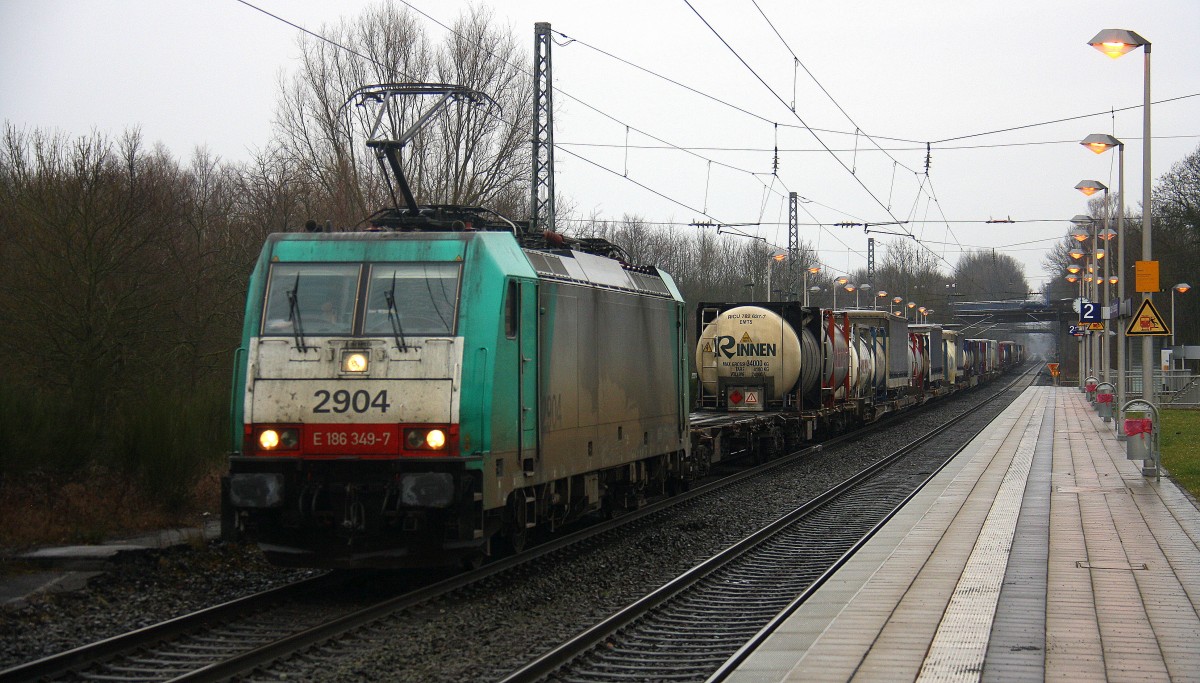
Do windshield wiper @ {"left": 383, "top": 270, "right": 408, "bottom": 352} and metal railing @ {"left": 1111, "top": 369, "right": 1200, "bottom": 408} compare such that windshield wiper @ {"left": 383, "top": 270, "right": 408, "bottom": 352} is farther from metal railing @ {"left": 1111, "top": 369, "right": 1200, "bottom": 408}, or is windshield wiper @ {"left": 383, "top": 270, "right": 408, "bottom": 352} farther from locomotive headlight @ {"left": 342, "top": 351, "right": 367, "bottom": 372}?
metal railing @ {"left": 1111, "top": 369, "right": 1200, "bottom": 408}

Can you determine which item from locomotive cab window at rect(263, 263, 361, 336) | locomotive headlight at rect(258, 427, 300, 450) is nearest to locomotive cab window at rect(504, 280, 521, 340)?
locomotive cab window at rect(263, 263, 361, 336)

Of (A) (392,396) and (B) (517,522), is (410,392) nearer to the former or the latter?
(A) (392,396)

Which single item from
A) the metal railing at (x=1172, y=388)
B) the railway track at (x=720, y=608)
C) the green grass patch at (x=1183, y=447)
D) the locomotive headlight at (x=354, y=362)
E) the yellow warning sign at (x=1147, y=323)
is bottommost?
the railway track at (x=720, y=608)

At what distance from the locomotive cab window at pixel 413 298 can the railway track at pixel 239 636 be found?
2189mm

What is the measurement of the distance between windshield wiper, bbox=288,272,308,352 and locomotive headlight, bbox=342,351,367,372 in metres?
0.37

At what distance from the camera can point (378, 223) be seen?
1105 centimetres

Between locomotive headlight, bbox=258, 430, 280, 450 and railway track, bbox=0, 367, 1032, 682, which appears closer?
railway track, bbox=0, 367, 1032, 682

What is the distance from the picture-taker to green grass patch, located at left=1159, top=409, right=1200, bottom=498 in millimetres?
17719

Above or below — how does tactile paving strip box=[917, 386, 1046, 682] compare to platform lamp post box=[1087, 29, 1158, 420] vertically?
below

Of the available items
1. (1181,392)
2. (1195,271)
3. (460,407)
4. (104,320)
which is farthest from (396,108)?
(1195,271)

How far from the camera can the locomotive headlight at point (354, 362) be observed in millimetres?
9273

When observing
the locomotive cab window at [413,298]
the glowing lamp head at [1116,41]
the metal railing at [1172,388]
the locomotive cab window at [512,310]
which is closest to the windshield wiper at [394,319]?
the locomotive cab window at [413,298]

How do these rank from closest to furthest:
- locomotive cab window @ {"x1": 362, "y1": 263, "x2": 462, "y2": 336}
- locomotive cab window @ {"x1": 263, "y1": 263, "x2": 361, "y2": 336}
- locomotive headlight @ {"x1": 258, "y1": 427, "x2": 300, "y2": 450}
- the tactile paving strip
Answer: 1. the tactile paving strip
2. locomotive headlight @ {"x1": 258, "y1": 427, "x2": 300, "y2": 450}
3. locomotive cab window @ {"x1": 362, "y1": 263, "x2": 462, "y2": 336}
4. locomotive cab window @ {"x1": 263, "y1": 263, "x2": 361, "y2": 336}

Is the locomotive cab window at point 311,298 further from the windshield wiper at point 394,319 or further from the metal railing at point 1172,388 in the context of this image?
the metal railing at point 1172,388
